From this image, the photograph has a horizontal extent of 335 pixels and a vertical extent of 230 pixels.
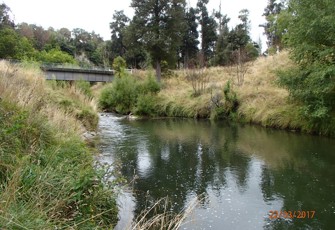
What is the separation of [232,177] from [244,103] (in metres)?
13.7

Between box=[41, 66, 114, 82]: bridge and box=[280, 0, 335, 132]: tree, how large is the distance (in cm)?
2144

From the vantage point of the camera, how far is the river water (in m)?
6.02

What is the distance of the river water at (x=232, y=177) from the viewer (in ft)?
19.7

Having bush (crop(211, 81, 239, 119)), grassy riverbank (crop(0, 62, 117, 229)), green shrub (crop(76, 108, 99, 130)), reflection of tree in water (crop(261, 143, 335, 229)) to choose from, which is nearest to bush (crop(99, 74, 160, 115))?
bush (crop(211, 81, 239, 119))

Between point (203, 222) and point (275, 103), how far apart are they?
14.6 meters

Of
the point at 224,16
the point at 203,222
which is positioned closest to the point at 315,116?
the point at 203,222

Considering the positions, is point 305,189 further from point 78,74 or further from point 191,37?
point 191,37

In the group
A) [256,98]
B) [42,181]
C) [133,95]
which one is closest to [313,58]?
[256,98]

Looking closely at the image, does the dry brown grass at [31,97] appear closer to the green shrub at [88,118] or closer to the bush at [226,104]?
the green shrub at [88,118]

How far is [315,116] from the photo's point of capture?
46.7ft

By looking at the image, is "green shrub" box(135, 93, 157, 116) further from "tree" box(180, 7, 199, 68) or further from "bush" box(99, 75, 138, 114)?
"tree" box(180, 7, 199, 68)

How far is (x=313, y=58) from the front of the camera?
15.5m

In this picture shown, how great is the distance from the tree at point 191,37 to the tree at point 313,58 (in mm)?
29775
